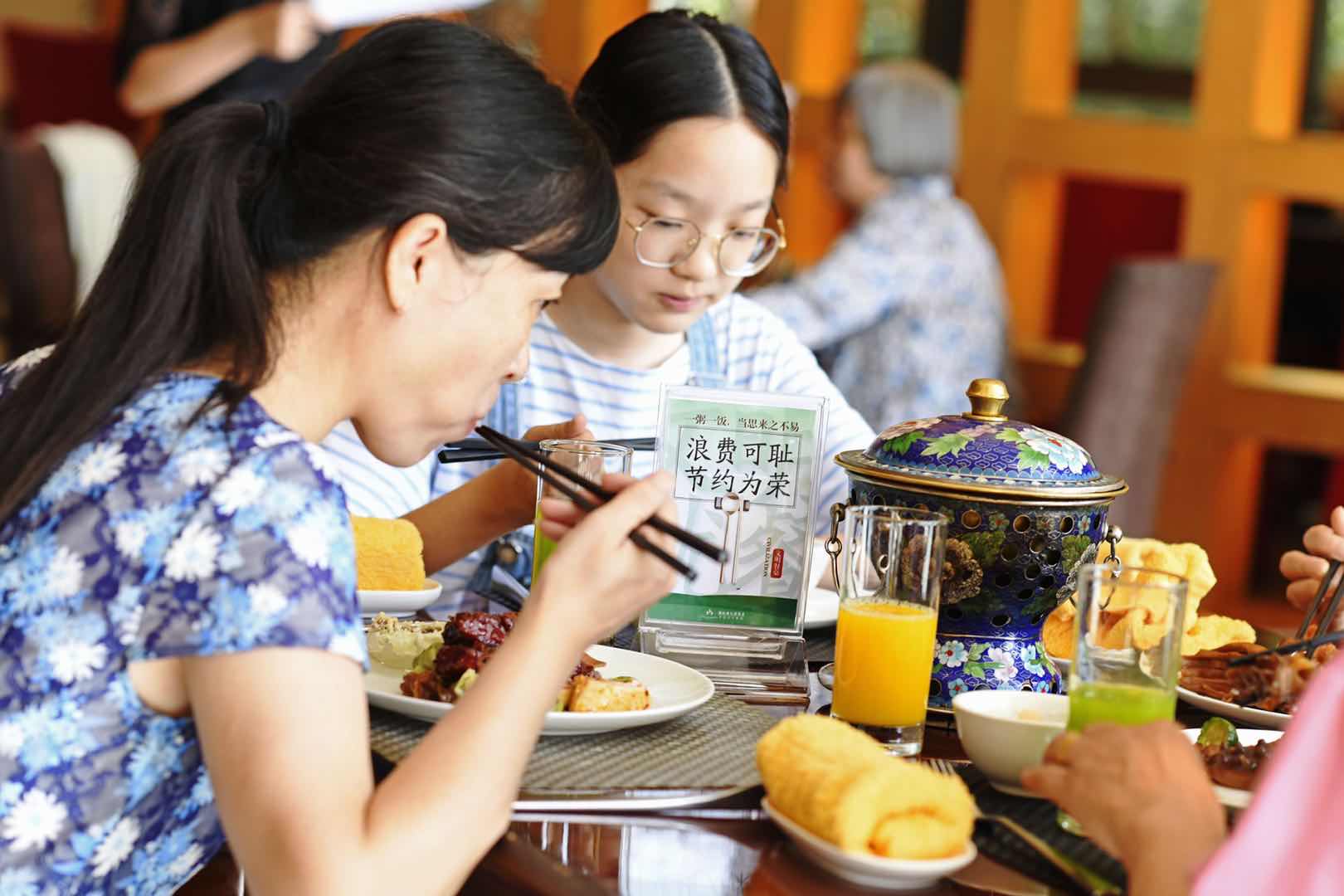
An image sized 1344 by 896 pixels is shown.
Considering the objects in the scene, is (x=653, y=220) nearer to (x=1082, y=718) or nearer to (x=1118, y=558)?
(x=1118, y=558)

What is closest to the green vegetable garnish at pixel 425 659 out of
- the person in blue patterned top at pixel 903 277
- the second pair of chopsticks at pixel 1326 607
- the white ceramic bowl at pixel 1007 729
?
the white ceramic bowl at pixel 1007 729

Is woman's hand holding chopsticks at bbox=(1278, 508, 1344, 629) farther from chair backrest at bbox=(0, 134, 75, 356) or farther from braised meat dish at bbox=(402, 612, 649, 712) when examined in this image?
chair backrest at bbox=(0, 134, 75, 356)

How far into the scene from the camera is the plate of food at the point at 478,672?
1226 millimetres

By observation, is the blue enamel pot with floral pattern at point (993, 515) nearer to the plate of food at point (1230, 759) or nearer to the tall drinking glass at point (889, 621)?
the tall drinking glass at point (889, 621)

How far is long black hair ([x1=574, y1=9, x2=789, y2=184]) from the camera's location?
1.96 meters

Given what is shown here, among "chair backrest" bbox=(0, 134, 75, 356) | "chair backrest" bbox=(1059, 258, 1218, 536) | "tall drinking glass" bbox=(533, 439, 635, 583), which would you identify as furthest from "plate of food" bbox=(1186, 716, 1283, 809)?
"chair backrest" bbox=(0, 134, 75, 356)

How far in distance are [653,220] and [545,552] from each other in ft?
2.16

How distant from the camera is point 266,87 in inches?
141

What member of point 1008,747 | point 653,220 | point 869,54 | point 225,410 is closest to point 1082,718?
point 1008,747

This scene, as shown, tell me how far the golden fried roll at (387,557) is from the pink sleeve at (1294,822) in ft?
3.04

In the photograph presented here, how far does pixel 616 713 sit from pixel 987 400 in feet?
1.39

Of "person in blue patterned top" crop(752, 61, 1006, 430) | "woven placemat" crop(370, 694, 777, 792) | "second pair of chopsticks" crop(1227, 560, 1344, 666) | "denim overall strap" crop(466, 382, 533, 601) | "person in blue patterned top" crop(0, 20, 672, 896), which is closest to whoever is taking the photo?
"person in blue patterned top" crop(0, 20, 672, 896)

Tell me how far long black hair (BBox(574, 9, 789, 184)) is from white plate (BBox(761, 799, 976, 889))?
3.75 feet

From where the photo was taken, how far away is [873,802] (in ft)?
3.22
